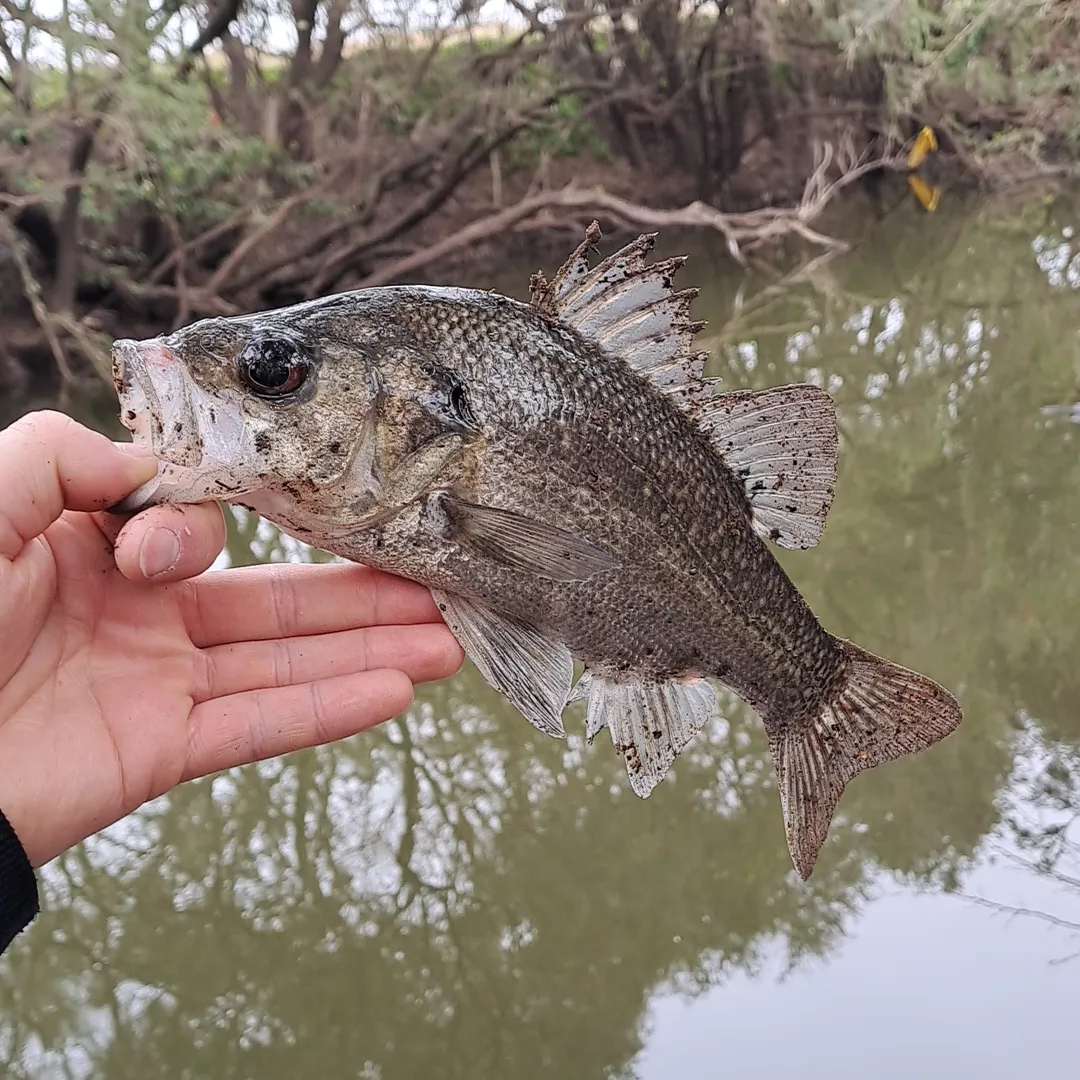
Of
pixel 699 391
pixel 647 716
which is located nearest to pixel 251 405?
pixel 699 391

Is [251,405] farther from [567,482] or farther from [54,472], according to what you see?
[567,482]

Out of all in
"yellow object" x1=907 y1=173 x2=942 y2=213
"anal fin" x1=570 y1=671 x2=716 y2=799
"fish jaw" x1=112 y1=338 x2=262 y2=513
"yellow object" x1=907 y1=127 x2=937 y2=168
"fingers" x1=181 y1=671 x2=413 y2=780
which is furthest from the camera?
"yellow object" x1=907 y1=173 x2=942 y2=213

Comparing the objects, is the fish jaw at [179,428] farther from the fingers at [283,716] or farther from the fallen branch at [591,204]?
the fallen branch at [591,204]

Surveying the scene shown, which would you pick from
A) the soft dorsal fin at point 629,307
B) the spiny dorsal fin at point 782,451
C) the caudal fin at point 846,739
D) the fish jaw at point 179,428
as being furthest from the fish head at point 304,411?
the caudal fin at point 846,739

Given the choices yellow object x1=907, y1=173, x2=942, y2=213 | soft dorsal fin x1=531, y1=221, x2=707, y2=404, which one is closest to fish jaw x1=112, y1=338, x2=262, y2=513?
soft dorsal fin x1=531, y1=221, x2=707, y2=404

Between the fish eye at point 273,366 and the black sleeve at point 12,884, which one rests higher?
the fish eye at point 273,366

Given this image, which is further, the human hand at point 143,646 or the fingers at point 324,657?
the fingers at point 324,657

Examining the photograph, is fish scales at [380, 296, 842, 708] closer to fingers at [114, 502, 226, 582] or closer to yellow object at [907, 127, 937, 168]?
fingers at [114, 502, 226, 582]
